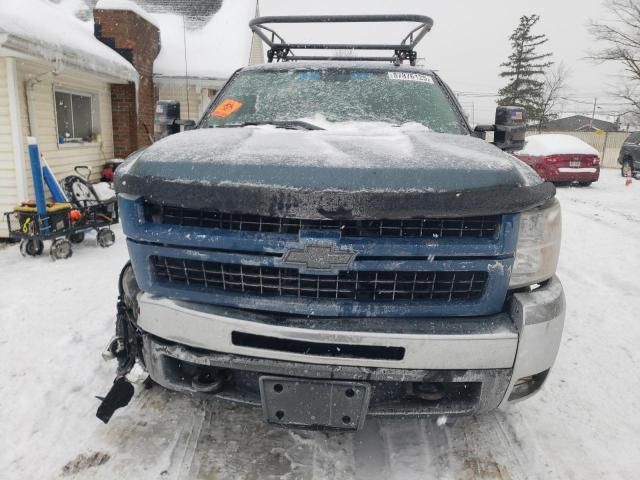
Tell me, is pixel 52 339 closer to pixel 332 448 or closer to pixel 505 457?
pixel 332 448

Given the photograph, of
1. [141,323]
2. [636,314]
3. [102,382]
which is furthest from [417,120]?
[636,314]

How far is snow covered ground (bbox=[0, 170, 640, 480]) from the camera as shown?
2410mm

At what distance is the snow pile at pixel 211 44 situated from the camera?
45.2 ft

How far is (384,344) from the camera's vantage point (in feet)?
6.65

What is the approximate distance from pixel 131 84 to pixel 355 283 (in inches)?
434

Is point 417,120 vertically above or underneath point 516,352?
above

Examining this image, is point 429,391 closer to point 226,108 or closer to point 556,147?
point 226,108

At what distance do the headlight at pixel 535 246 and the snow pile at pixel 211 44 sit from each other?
39.9 ft

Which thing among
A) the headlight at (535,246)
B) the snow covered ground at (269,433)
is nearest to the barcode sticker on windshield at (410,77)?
the headlight at (535,246)

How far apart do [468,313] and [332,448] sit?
1050 mm

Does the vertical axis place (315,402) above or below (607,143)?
below

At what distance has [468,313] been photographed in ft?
7.10

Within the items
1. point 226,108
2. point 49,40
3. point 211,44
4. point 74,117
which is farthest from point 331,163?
point 211,44

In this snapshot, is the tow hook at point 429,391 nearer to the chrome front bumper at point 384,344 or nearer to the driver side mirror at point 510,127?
the chrome front bumper at point 384,344
